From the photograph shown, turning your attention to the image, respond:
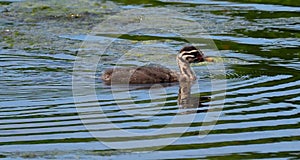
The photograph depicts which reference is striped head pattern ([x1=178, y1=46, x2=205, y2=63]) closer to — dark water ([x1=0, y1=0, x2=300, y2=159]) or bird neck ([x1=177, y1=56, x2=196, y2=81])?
bird neck ([x1=177, y1=56, x2=196, y2=81])

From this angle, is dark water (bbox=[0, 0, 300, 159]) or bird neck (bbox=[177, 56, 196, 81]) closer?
dark water (bbox=[0, 0, 300, 159])

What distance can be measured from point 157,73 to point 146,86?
1.04 feet

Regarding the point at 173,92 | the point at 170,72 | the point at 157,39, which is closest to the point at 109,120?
the point at 173,92

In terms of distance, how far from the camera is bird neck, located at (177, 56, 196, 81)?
572 inches

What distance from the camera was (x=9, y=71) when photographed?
47.5ft

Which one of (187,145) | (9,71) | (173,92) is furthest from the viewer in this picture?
(9,71)

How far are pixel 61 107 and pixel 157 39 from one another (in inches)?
213

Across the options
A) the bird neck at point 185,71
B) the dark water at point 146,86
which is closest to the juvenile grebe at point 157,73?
the bird neck at point 185,71

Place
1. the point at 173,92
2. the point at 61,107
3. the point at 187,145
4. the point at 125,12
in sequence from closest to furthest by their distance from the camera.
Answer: the point at 187,145 → the point at 61,107 → the point at 173,92 → the point at 125,12

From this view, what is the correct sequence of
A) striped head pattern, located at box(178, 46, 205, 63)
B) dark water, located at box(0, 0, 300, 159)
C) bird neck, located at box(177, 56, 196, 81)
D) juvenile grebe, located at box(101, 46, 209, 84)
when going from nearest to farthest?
1. dark water, located at box(0, 0, 300, 159)
2. juvenile grebe, located at box(101, 46, 209, 84)
3. bird neck, located at box(177, 56, 196, 81)
4. striped head pattern, located at box(178, 46, 205, 63)

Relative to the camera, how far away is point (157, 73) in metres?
14.3

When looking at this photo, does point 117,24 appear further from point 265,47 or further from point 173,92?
point 173,92

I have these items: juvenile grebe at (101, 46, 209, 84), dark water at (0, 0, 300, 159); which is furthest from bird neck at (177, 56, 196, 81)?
dark water at (0, 0, 300, 159)

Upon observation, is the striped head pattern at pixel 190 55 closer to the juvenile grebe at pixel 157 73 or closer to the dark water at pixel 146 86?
the juvenile grebe at pixel 157 73
